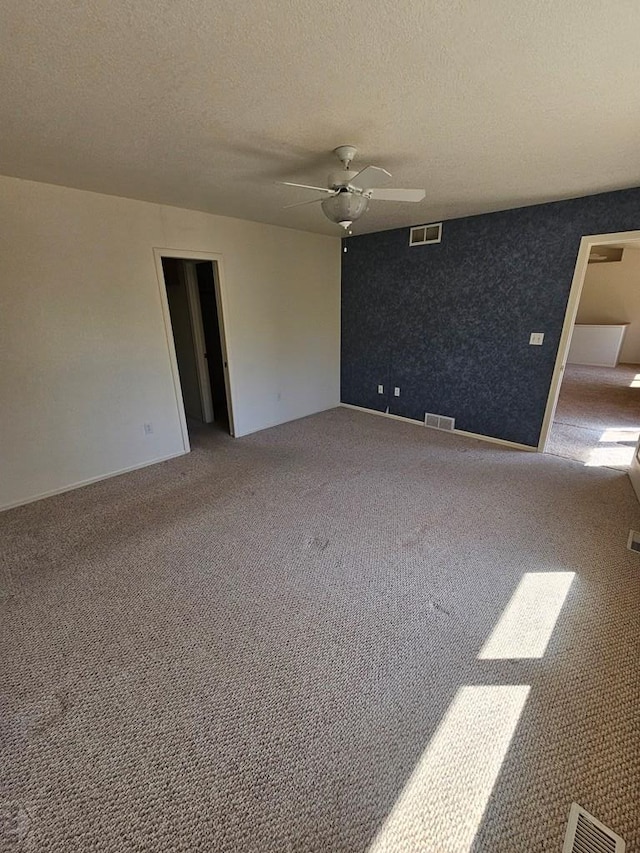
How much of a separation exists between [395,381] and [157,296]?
9.83 ft

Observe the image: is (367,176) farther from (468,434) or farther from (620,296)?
(620,296)

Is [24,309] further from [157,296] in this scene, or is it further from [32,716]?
[32,716]

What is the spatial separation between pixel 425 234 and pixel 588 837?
4581 millimetres

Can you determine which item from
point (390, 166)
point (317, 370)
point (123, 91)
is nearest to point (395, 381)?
point (317, 370)

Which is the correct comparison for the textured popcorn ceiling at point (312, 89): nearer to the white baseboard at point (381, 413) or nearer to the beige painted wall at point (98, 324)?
the beige painted wall at point (98, 324)

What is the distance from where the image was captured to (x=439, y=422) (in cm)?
448

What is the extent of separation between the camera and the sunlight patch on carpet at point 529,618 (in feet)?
5.52

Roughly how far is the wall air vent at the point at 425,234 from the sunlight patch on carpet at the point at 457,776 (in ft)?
13.5

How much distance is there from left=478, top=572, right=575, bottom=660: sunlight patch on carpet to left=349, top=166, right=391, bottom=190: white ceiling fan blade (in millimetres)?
2395

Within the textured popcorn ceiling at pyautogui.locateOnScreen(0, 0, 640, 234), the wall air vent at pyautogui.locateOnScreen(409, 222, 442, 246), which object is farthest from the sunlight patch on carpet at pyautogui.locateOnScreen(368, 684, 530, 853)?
the wall air vent at pyautogui.locateOnScreen(409, 222, 442, 246)

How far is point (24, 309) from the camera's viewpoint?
2.68m

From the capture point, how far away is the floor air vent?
41.7 inches

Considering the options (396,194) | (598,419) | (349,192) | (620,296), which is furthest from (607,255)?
(349,192)

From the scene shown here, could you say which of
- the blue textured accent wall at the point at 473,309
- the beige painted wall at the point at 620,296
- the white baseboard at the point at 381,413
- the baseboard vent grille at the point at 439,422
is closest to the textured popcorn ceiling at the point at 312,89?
the blue textured accent wall at the point at 473,309
